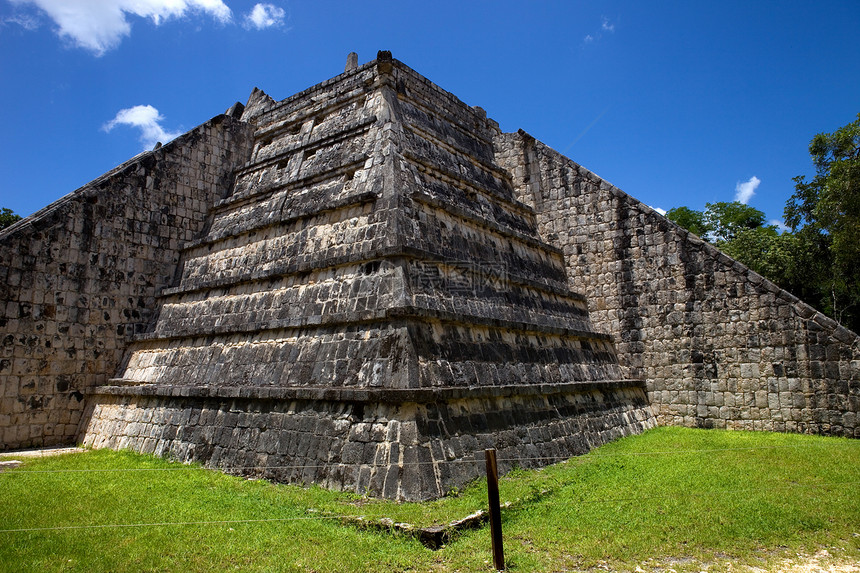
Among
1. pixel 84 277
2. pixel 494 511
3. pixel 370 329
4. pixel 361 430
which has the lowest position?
pixel 494 511

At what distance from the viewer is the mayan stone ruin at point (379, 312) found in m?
7.24

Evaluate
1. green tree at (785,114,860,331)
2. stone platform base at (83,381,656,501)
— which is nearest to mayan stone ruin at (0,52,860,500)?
stone platform base at (83,381,656,501)

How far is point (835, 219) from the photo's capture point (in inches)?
648

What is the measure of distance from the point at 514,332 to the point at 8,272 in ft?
30.1

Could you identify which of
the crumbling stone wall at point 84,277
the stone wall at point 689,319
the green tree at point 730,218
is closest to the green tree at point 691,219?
the green tree at point 730,218

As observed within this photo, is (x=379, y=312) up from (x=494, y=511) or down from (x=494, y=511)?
up

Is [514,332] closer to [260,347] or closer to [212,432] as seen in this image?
[260,347]

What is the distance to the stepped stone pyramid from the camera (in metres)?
6.85

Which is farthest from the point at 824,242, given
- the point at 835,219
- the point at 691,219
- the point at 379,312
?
the point at 379,312

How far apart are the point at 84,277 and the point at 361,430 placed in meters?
7.53

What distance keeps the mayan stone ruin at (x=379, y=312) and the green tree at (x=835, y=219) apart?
7.48 m

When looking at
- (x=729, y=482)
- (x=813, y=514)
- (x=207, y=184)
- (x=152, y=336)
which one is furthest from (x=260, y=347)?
(x=813, y=514)

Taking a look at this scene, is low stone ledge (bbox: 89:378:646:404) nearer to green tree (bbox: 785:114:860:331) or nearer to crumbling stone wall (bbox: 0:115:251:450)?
crumbling stone wall (bbox: 0:115:251:450)

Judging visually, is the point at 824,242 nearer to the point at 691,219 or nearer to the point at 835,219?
the point at 835,219
